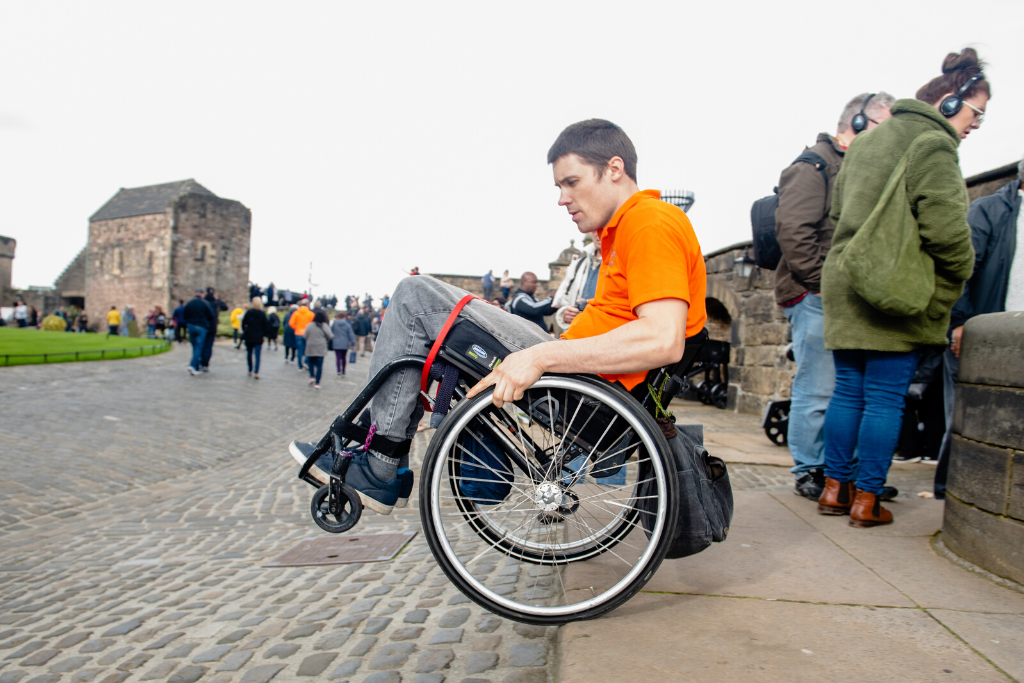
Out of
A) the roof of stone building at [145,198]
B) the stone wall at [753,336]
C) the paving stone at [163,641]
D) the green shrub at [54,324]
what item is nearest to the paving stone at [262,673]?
the paving stone at [163,641]

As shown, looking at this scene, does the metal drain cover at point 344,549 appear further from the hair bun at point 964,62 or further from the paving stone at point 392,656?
the hair bun at point 964,62

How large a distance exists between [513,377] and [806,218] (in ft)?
8.16

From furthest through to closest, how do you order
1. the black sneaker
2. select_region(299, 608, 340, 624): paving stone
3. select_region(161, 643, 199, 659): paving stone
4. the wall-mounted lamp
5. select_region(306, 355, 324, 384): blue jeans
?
select_region(306, 355, 324, 384): blue jeans
the wall-mounted lamp
the black sneaker
select_region(299, 608, 340, 624): paving stone
select_region(161, 643, 199, 659): paving stone

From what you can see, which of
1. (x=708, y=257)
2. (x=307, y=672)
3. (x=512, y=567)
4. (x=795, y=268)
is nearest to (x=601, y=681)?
(x=307, y=672)

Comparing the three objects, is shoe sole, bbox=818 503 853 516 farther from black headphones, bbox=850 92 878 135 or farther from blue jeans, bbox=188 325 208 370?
blue jeans, bbox=188 325 208 370

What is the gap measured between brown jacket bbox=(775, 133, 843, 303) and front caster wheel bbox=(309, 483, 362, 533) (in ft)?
8.76

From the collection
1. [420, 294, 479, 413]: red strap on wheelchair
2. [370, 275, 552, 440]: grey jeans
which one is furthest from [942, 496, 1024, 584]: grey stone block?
[420, 294, 479, 413]: red strap on wheelchair

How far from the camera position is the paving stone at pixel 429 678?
1803 millimetres

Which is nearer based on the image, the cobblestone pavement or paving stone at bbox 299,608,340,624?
the cobblestone pavement

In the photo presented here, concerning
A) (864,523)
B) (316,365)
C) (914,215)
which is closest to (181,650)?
(864,523)

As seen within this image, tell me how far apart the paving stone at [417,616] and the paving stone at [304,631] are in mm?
296

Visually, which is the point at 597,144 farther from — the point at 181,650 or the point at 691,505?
the point at 181,650

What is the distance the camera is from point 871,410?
2926mm

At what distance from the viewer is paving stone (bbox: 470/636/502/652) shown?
1976mm
